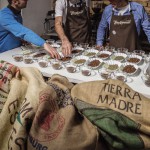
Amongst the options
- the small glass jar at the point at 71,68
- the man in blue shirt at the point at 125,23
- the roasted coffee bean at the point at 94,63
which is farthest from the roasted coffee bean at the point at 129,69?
the man in blue shirt at the point at 125,23

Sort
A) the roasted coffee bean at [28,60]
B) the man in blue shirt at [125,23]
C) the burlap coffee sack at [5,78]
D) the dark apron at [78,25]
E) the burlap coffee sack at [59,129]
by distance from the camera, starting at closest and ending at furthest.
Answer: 1. the burlap coffee sack at [59,129]
2. the burlap coffee sack at [5,78]
3. the roasted coffee bean at [28,60]
4. the man in blue shirt at [125,23]
5. the dark apron at [78,25]

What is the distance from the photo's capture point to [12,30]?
229cm

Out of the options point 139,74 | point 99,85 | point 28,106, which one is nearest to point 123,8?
point 139,74

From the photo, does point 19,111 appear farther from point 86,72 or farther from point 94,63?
point 94,63

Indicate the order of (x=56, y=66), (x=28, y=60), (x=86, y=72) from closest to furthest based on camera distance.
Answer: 1. (x=86, y=72)
2. (x=56, y=66)
3. (x=28, y=60)

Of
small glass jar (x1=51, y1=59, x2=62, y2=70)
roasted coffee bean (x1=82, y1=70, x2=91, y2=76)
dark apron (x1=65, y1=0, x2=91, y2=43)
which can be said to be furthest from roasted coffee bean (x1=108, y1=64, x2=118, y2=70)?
dark apron (x1=65, y1=0, x2=91, y2=43)

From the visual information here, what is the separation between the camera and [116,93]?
0.93 m

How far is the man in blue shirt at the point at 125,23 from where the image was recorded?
102 inches

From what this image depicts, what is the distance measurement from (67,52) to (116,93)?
1285mm

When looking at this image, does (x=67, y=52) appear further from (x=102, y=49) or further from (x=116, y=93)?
(x=116, y=93)

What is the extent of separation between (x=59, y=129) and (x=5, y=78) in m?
0.35

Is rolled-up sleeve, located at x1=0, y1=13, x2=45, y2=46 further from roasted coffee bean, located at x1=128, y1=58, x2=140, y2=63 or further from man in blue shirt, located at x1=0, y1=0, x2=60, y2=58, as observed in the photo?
roasted coffee bean, located at x1=128, y1=58, x2=140, y2=63

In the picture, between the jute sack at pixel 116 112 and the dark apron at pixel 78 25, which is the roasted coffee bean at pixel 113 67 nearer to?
the jute sack at pixel 116 112

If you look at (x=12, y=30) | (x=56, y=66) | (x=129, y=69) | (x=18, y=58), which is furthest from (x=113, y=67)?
(x=12, y=30)
